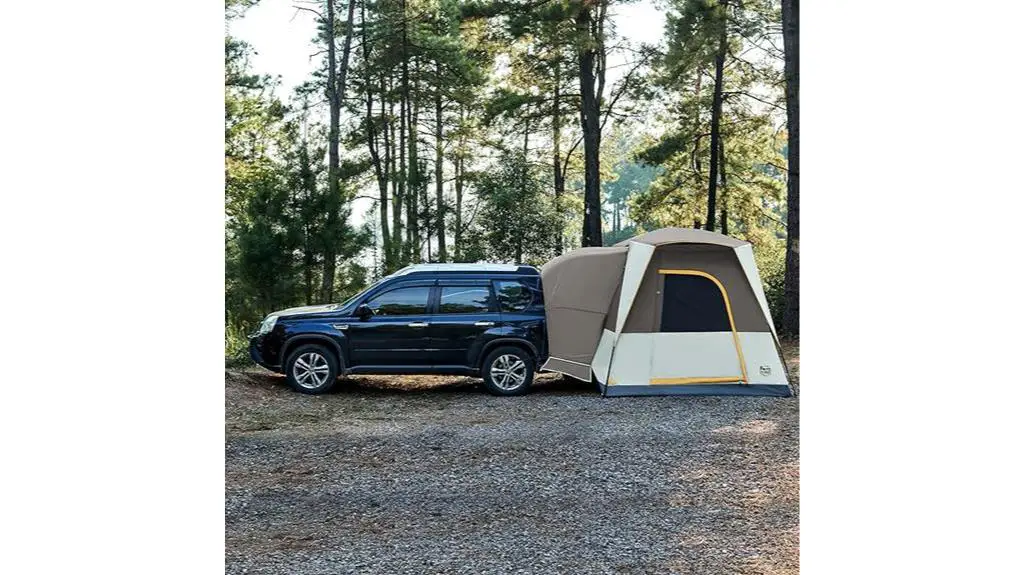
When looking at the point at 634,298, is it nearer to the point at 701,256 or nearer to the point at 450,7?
the point at 701,256

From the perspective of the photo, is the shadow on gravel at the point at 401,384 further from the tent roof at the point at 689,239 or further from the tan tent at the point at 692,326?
the tent roof at the point at 689,239

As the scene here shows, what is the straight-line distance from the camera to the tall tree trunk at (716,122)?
15.4m

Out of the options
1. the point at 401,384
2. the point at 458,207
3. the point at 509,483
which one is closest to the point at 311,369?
the point at 401,384

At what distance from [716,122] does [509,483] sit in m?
11.4

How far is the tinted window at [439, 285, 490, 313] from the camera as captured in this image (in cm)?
885

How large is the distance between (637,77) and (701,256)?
8.18 metres

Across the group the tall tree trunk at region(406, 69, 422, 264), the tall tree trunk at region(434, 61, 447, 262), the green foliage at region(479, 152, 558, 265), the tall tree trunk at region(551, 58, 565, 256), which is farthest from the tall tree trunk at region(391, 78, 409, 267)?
the tall tree trunk at region(551, 58, 565, 256)

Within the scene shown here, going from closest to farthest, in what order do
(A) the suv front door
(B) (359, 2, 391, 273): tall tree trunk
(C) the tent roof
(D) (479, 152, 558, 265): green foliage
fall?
1. (A) the suv front door
2. (C) the tent roof
3. (D) (479, 152, 558, 265): green foliage
4. (B) (359, 2, 391, 273): tall tree trunk

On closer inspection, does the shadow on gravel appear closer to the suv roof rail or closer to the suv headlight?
the suv headlight

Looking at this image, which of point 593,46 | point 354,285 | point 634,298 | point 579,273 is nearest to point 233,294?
point 354,285

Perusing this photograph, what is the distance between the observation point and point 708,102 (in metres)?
16.0

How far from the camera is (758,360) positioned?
8969 mm

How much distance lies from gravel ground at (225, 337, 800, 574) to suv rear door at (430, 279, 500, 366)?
51 centimetres

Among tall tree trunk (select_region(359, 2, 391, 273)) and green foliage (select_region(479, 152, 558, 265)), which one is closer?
green foliage (select_region(479, 152, 558, 265))
